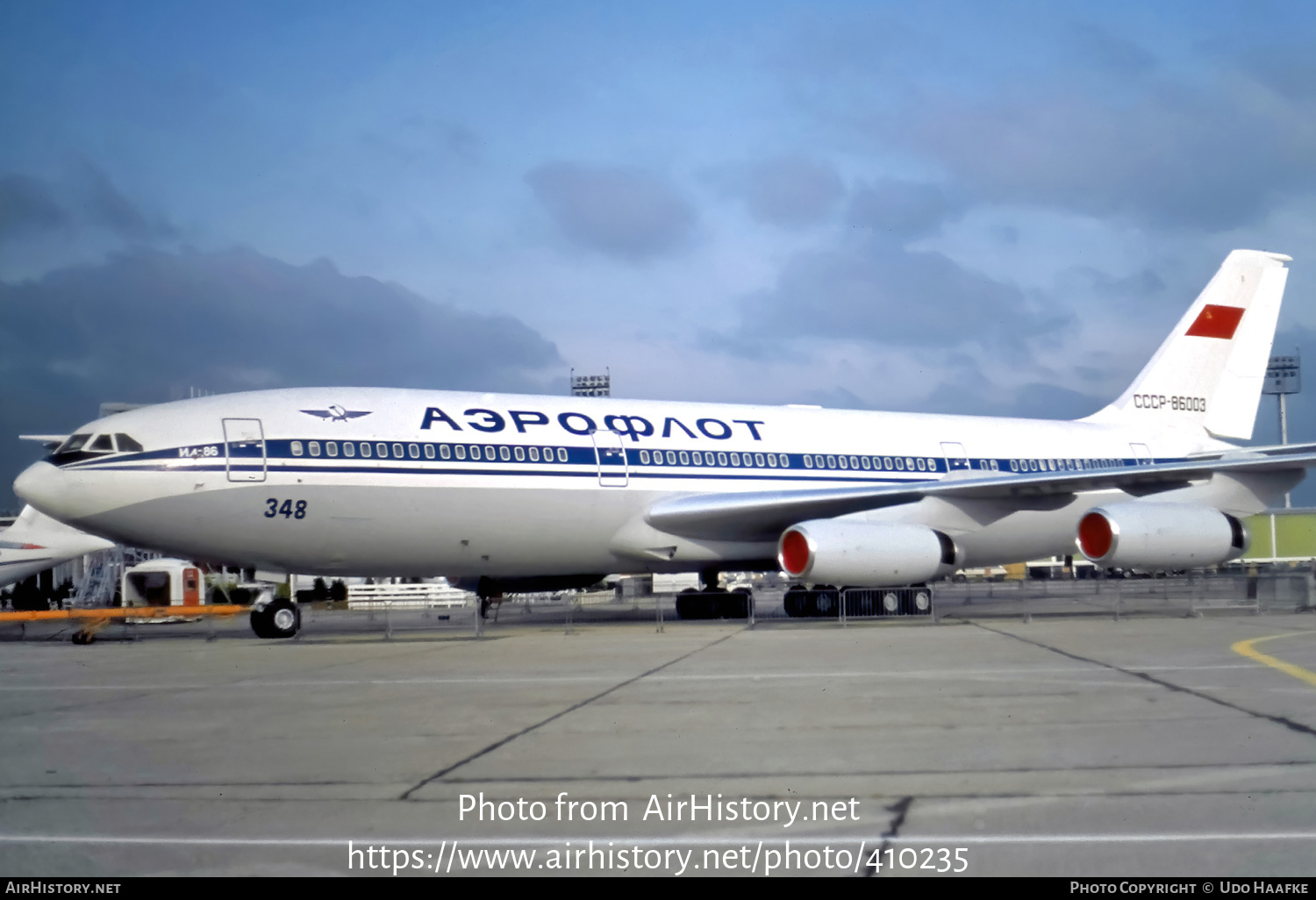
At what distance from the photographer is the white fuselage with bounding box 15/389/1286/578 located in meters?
15.5

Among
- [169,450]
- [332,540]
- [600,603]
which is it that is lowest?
[600,603]

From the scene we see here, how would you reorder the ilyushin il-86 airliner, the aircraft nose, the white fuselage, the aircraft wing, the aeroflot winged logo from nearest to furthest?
the aircraft nose → the white fuselage → the ilyushin il-86 airliner → the aeroflot winged logo → the aircraft wing

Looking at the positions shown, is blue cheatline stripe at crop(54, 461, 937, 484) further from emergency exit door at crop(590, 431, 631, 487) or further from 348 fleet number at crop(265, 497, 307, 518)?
348 fleet number at crop(265, 497, 307, 518)

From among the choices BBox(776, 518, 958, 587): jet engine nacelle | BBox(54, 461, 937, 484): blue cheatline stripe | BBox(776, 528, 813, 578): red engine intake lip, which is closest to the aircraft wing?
BBox(54, 461, 937, 484): blue cheatline stripe

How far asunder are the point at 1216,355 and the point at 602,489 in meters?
16.2

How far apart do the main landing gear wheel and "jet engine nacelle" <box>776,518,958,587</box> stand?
7569 mm

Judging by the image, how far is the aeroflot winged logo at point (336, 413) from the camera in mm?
16469

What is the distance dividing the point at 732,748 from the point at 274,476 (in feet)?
36.9

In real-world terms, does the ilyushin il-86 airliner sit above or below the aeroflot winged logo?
below

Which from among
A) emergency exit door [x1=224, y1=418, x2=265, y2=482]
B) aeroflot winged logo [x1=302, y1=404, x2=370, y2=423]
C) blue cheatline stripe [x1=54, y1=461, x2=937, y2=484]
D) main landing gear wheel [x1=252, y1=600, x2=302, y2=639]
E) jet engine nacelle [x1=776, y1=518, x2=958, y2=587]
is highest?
aeroflot winged logo [x1=302, y1=404, x2=370, y2=423]

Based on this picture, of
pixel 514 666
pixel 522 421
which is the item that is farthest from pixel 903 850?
pixel 522 421

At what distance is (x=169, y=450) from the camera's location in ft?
50.7

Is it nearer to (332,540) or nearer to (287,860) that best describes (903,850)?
(287,860)

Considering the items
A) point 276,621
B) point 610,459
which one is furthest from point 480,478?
point 276,621
